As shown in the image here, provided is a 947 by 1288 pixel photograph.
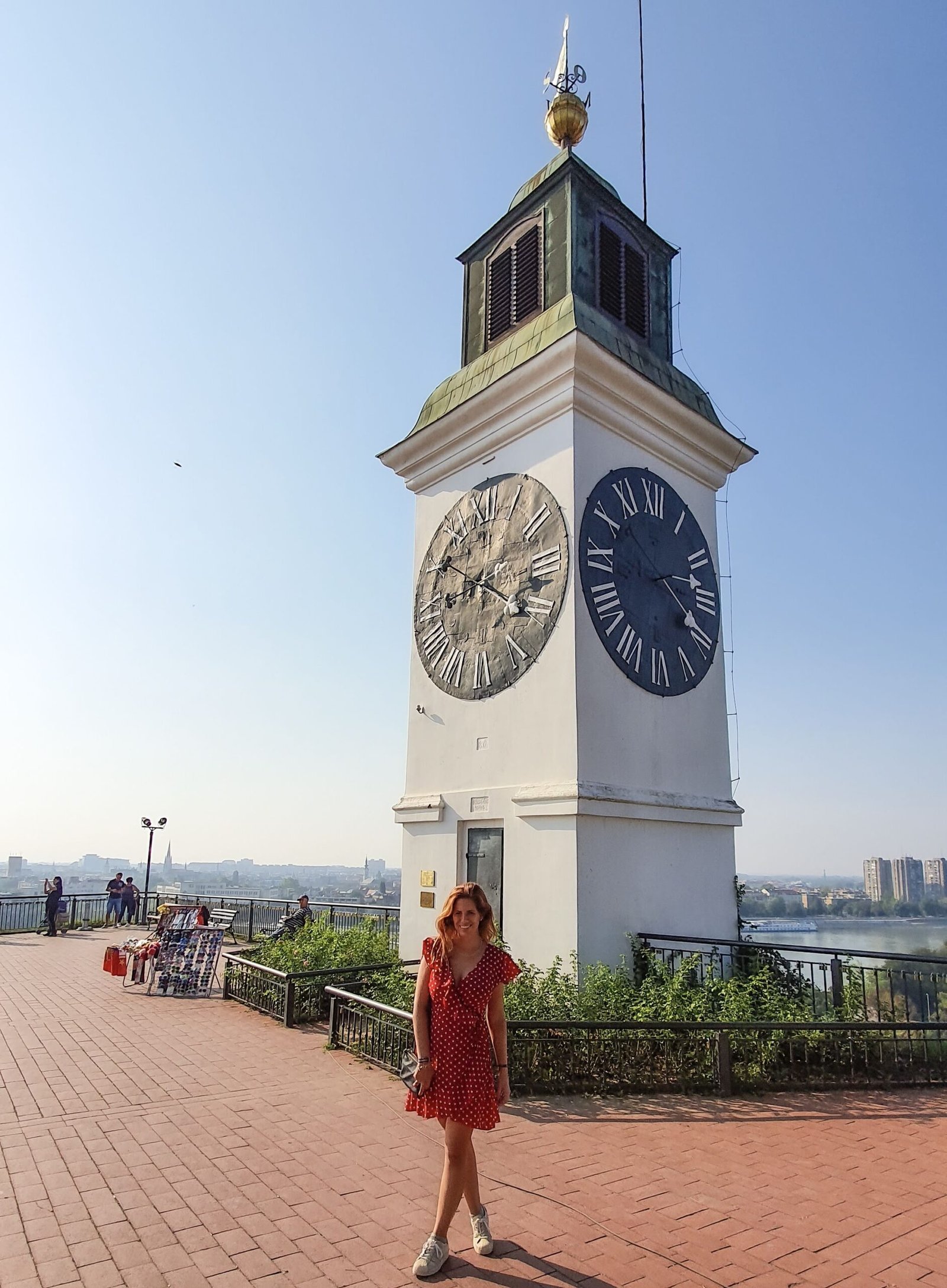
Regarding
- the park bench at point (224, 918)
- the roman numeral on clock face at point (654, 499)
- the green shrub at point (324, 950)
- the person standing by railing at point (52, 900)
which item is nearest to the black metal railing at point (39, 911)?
the person standing by railing at point (52, 900)

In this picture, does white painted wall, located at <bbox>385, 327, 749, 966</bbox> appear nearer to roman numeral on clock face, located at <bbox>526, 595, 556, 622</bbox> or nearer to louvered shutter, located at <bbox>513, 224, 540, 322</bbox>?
roman numeral on clock face, located at <bbox>526, 595, 556, 622</bbox>

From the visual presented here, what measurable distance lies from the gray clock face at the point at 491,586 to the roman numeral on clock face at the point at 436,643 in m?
0.02

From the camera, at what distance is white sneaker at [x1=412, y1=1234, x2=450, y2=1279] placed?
3.89 metres

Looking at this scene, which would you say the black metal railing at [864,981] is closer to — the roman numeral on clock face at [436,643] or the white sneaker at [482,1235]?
the roman numeral on clock face at [436,643]

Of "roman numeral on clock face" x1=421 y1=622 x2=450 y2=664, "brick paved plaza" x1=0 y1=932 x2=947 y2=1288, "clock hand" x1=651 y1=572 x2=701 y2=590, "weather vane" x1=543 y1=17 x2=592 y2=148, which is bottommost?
"brick paved plaza" x1=0 y1=932 x2=947 y2=1288

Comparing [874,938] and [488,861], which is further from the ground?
[488,861]

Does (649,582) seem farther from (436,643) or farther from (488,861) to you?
(488,861)

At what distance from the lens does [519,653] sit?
1144 centimetres

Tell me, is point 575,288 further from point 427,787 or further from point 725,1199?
point 725,1199

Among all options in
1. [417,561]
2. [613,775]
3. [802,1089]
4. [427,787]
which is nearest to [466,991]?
[802,1089]

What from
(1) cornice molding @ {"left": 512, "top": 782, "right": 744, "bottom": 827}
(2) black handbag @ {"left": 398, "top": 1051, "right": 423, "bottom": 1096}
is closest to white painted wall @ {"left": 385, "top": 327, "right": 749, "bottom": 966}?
(1) cornice molding @ {"left": 512, "top": 782, "right": 744, "bottom": 827}

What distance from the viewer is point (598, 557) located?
1133cm

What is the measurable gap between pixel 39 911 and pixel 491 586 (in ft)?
58.3

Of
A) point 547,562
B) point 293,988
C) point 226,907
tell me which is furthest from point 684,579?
point 226,907
